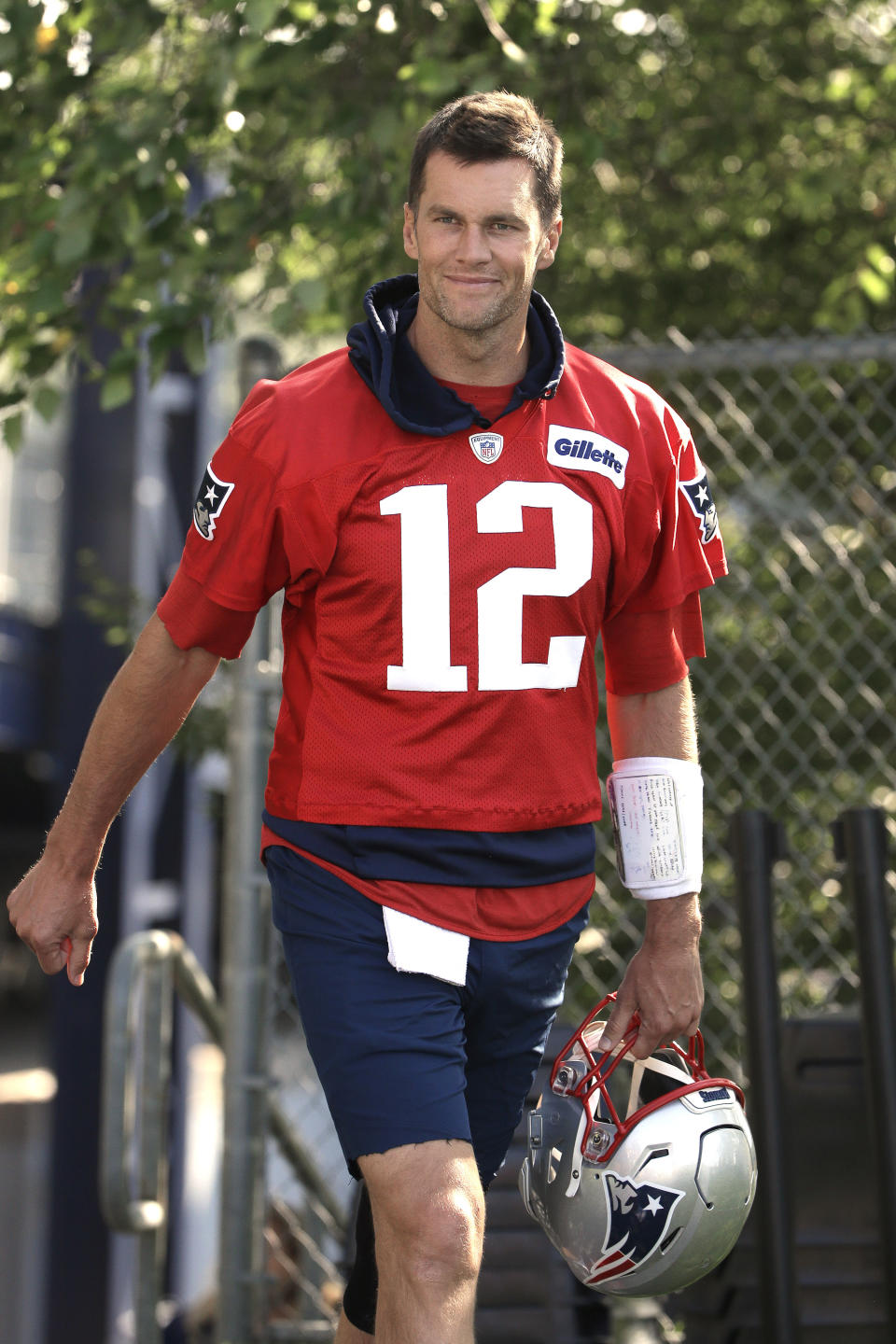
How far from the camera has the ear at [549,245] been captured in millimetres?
2533

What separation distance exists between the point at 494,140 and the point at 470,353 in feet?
1.09

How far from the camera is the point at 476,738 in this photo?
2389 mm

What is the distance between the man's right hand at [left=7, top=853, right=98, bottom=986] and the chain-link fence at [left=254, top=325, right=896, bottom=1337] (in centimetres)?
198

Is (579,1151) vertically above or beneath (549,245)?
beneath

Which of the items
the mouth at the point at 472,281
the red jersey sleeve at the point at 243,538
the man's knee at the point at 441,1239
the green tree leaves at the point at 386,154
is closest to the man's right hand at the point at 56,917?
the red jersey sleeve at the point at 243,538

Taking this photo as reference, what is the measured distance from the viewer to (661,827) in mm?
2639

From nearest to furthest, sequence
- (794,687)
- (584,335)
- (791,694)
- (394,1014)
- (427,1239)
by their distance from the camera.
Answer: (427,1239) < (394,1014) < (791,694) < (794,687) < (584,335)

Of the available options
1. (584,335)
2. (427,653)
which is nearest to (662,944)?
(427,653)

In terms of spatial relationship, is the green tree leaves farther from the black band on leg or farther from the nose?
the black band on leg

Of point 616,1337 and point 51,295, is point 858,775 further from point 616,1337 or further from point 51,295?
point 51,295

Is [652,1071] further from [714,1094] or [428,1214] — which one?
[428,1214]

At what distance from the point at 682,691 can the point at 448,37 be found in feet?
7.47

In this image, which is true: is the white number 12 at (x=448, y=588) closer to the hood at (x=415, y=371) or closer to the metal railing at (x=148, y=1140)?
the hood at (x=415, y=371)

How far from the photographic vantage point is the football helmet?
231 cm
